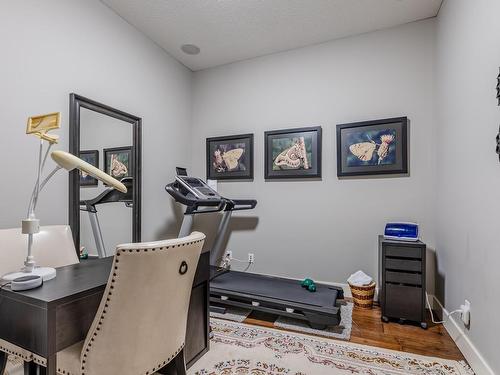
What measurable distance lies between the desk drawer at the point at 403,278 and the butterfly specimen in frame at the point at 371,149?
3.84ft

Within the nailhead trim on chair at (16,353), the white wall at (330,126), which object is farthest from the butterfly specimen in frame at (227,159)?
the nailhead trim on chair at (16,353)

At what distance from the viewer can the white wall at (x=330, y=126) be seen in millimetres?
2920

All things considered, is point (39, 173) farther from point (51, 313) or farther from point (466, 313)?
point (466, 313)

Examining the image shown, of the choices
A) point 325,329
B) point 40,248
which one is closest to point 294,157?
point 325,329

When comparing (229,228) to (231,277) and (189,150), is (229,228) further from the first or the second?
(189,150)

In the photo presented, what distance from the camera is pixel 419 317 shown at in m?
2.40

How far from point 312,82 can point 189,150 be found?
6.27ft

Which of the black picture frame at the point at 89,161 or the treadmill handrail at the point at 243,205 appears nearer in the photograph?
the black picture frame at the point at 89,161

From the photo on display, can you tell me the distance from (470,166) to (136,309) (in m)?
2.29

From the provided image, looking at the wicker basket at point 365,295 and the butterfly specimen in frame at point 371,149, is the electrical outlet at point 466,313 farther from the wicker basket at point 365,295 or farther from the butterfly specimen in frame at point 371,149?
the butterfly specimen in frame at point 371,149

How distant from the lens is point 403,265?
2463mm

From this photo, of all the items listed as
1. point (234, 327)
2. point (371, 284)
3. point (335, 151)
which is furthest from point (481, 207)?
point (234, 327)

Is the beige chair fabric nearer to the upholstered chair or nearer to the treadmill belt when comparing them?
the upholstered chair

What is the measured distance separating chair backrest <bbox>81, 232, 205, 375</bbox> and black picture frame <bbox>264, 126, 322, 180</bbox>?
232 centimetres
